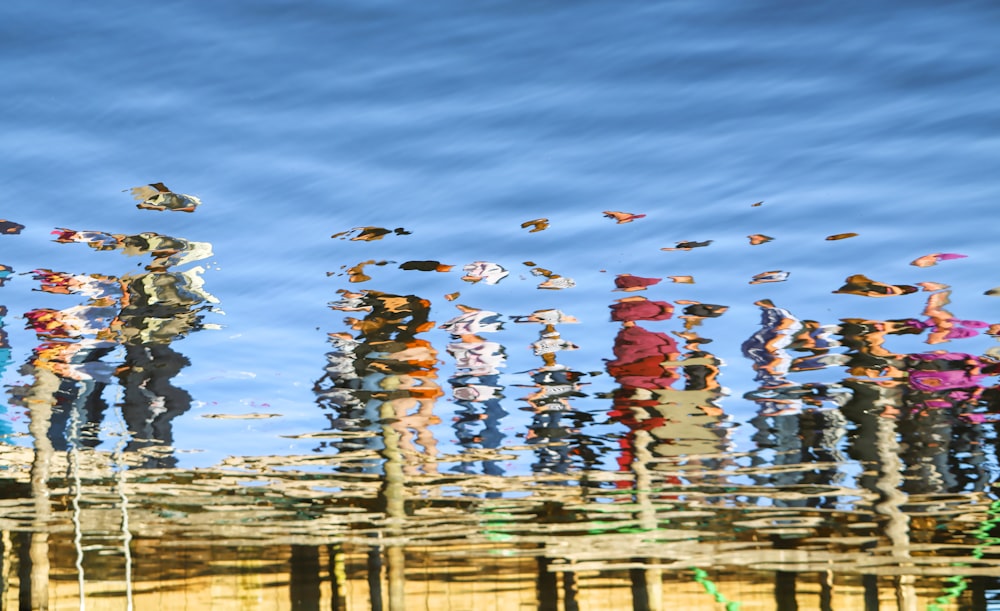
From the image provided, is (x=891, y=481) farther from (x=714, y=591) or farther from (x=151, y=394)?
(x=714, y=591)

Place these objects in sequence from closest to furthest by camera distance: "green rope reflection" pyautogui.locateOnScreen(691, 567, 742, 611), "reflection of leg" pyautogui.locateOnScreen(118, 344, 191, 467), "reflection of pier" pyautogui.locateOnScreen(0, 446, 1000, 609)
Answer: "reflection of leg" pyautogui.locateOnScreen(118, 344, 191, 467)
"reflection of pier" pyautogui.locateOnScreen(0, 446, 1000, 609)
"green rope reflection" pyautogui.locateOnScreen(691, 567, 742, 611)

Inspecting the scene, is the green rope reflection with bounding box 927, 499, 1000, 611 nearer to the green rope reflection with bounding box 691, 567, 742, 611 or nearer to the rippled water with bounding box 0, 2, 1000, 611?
the rippled water with bounding box 0, 2, 1000, 611

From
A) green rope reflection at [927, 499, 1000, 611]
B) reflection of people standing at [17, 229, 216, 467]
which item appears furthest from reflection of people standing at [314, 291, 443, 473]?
green rope reflection at [927, 499, 1000, 611]

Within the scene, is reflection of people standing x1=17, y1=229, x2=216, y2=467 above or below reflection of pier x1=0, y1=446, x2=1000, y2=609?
above

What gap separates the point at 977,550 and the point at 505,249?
33.4 ft

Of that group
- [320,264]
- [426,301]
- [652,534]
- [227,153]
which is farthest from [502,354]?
[652,534]

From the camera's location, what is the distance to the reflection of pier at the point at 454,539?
8.98 meters

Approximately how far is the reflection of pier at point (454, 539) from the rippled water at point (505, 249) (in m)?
0.21

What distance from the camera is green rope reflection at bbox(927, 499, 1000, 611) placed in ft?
31.4

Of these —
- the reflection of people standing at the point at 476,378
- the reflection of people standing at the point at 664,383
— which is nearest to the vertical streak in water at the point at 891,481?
the reflection of people standing at the point at 664,383

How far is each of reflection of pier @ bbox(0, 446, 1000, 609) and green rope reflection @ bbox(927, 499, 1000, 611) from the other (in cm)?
12

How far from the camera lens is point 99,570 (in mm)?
14570

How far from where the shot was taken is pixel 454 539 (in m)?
12.3

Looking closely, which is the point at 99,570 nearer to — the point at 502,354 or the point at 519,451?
the point at 519,451
